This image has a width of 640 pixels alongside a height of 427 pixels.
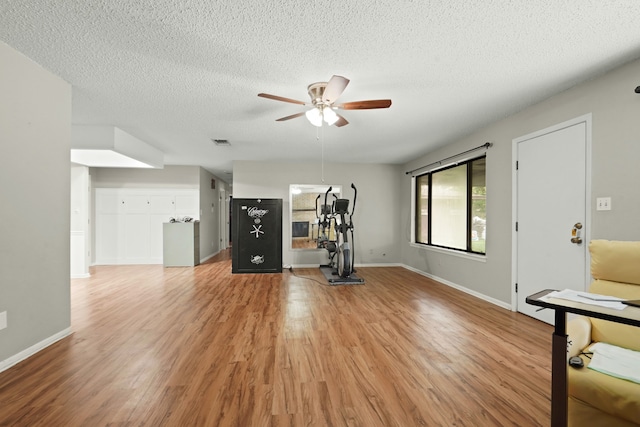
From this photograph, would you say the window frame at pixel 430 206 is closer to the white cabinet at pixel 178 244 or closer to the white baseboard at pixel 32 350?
the white baseboard at pixel 32 350

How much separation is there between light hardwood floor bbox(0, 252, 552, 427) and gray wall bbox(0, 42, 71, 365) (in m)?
0.32

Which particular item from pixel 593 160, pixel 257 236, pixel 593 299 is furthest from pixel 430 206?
pixel 593 299

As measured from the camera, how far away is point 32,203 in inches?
88.4

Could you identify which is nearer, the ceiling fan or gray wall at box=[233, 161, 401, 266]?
the ceiling fan

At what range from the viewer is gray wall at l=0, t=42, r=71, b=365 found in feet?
6.70

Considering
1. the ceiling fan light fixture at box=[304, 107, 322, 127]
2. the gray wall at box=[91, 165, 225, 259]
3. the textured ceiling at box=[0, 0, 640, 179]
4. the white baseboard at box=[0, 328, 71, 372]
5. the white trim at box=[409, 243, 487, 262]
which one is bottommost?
the white baseboard at box=[0, 328, 71, 372]

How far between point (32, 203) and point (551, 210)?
15.8ft

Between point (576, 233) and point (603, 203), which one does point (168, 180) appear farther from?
point (603, 203)

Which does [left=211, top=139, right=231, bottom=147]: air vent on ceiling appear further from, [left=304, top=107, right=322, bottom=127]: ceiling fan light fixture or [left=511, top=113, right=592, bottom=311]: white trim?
[left=511, top=113, right=592, bottom=311]: white trim

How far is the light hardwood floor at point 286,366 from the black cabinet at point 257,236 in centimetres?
192

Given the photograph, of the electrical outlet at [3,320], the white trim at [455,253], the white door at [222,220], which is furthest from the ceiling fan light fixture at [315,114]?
the white door at [222,220]

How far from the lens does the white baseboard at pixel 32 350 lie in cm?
201

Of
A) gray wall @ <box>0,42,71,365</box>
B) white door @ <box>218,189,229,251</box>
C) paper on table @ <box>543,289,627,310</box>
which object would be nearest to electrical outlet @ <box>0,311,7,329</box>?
gray wall @ <box>0,42,71,365</box>

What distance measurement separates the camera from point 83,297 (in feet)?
12.8
